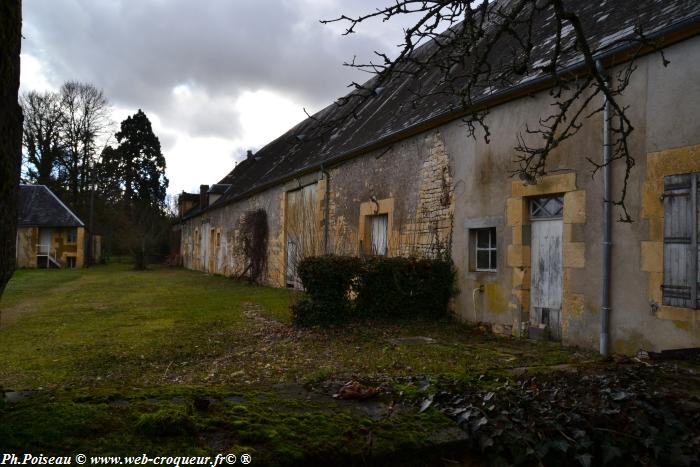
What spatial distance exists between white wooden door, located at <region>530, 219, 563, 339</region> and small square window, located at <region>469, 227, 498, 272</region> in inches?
36.1

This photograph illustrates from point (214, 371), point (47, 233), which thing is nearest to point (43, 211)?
point (47, 233)

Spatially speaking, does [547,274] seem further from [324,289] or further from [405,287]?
[324,289]

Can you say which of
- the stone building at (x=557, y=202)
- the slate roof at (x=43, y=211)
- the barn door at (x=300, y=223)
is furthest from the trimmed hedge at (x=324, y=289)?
the slate roof at (x=43, y=211)

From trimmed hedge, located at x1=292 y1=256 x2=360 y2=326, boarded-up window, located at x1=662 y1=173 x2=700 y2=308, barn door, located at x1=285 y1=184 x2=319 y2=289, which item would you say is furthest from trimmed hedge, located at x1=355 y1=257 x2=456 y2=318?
barn door, located at x1=285 y1=184 x2=319 y2=289

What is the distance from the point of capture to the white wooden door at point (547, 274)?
7.41 m

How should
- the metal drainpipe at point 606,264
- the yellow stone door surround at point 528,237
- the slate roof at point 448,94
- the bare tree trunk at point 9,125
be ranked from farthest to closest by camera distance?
the yellow stone door surround at point 528,237
the metal drainpipe at point 606,264
the slate roof at point 448,94
the bare tree trunk at point 9,125

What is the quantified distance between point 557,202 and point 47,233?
30.8 meters

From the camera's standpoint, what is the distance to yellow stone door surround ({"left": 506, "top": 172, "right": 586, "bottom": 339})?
22.8 ft

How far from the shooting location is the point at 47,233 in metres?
30.2

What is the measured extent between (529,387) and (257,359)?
4.63 m

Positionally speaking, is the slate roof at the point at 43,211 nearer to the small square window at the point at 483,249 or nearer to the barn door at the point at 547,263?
the small square window at the point at 483,249

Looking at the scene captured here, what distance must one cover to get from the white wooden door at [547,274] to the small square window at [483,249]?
3.01 ft

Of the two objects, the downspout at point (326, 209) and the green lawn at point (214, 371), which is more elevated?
the downspout at point (326, 209)

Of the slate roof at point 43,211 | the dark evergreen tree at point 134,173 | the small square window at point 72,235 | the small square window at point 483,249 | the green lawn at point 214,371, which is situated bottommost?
the green lawn at point 214,371
